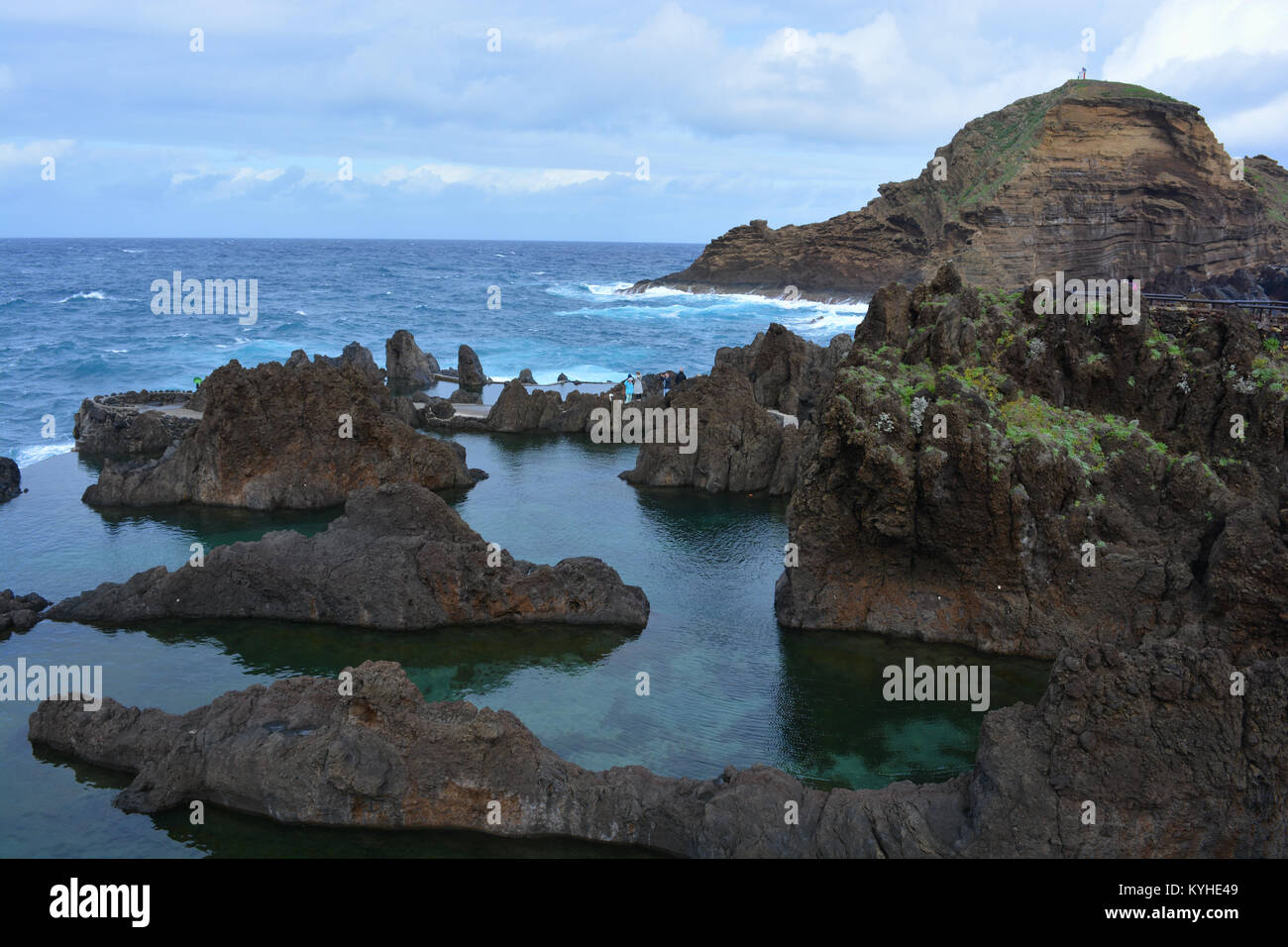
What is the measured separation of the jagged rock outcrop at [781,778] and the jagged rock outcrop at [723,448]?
21.3m

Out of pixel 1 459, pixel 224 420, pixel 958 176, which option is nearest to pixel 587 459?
pixel 224 420

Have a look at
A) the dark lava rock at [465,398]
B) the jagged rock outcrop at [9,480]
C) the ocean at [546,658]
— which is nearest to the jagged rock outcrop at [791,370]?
the ocean at [546,658]

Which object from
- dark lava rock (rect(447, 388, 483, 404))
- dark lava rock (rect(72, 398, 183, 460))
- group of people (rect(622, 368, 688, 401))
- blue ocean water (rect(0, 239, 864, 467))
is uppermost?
blue ocean water (rect(0, 239, 864, 467))

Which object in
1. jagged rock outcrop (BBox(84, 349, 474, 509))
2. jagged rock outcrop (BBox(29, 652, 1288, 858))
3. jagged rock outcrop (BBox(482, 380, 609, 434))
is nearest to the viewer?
jagged rock outcrop (BBox(29, 652, 1288, 858))

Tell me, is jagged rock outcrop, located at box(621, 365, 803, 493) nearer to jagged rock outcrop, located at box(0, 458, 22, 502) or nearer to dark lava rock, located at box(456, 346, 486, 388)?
jagged rock outcrop, located at box(0, 458, 22, 502)

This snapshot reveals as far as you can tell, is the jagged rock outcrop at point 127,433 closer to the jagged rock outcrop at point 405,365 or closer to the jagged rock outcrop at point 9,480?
the jagged rock outcrop at point 9,480

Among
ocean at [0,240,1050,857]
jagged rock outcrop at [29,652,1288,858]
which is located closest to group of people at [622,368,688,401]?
ocean at [0,240,1050,857]

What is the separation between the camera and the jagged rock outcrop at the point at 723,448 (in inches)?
1446

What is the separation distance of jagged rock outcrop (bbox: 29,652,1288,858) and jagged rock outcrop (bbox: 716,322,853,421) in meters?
33.1

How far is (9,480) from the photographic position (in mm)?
35094

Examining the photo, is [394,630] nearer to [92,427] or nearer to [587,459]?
[587,459]

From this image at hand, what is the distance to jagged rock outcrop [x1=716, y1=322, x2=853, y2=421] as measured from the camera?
47.8m

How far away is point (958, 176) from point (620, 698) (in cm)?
9617

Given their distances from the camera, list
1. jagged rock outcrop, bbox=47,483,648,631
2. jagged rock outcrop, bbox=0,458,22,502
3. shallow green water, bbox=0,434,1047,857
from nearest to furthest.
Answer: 1. shallow green water, bbox=0,434,1047,857
2. jagged rock outcrop, bbox=47,483,648,631
3. jagged rock outcrop, bbox=0,458,22,502
